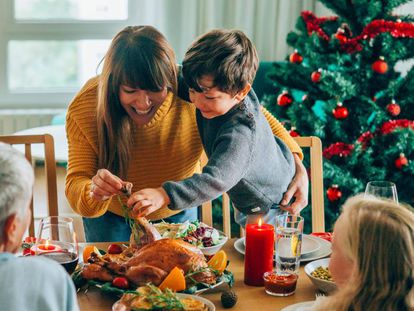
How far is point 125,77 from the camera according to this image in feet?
6.20

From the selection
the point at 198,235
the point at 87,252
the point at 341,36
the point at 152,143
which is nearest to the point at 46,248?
the point at 87,252

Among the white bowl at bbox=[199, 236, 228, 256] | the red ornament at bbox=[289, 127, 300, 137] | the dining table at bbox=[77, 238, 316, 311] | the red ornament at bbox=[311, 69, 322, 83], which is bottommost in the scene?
the red ornament at bbox=[289, 127, 300, 137]

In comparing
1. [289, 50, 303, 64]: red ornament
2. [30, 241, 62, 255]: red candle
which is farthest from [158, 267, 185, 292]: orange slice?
[289, 50, 303, 64]: red ornament

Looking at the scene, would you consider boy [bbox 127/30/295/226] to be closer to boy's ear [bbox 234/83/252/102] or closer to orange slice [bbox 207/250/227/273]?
boy's ear [bbox 234/83/252/102]

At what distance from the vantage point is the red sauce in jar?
1604 mm

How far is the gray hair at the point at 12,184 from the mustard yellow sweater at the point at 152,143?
931 mm

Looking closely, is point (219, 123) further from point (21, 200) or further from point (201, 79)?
point (21, 200)

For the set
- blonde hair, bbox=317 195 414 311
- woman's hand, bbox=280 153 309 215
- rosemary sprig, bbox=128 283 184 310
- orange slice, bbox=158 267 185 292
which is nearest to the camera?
blonde hair, bbox=317 195 414 311

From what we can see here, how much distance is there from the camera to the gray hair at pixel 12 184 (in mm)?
1063

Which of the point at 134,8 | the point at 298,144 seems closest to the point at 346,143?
the point at 298,144

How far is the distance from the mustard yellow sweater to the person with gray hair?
3.01ft

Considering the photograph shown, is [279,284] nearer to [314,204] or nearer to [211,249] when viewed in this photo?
[211,249]

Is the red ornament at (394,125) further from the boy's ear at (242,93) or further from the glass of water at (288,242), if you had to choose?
the glass of water at (288,242)

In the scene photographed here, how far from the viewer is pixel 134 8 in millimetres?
5105
